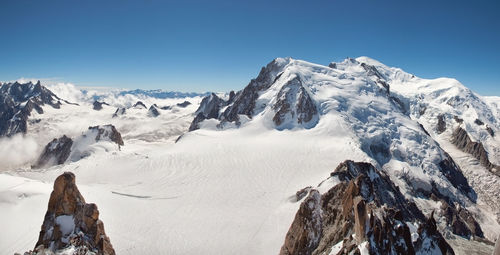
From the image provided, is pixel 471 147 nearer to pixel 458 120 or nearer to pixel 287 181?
pixel 458 120

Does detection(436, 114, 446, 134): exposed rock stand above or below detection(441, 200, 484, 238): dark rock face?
above

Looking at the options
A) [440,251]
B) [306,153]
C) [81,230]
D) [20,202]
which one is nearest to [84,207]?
[81,230]

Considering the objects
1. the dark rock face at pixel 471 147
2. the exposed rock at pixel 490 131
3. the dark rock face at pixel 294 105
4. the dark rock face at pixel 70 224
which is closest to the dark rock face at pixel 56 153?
the dark rock face at pixel 294 105

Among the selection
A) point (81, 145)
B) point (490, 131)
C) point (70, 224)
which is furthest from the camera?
point (490, 131)

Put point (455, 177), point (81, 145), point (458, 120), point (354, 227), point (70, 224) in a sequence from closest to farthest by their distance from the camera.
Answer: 1. point (354, 227)
2. point (70, 224)
3. point (81, 145)
4. point (455, 177)
5. point (458, 120)

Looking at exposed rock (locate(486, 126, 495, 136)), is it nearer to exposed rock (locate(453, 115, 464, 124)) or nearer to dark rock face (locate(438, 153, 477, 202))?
exposed rock (locate(453, 115, 464, 124))

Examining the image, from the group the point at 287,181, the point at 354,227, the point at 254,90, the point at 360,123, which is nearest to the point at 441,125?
the point at 360,123

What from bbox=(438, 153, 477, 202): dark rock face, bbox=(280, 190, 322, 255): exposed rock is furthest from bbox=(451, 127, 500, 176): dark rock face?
bbox=(280, 190, 322, 255): exposed rock
